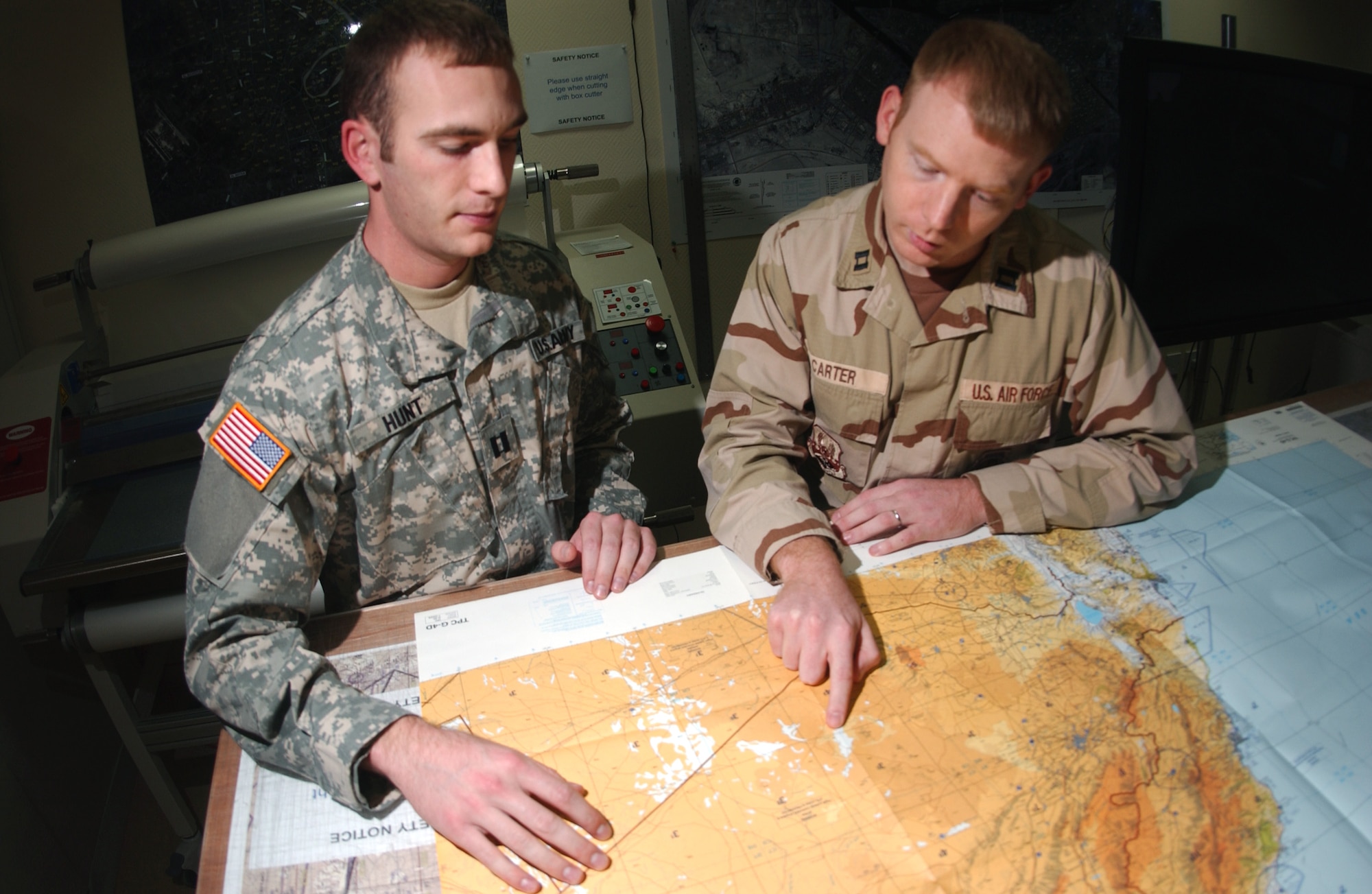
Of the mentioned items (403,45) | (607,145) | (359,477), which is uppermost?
(403,45)

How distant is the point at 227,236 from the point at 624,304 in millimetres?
855

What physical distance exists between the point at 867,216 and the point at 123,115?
73.0 inches

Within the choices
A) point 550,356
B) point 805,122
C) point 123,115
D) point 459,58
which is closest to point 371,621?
point 550,356

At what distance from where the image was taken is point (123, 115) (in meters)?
1.98

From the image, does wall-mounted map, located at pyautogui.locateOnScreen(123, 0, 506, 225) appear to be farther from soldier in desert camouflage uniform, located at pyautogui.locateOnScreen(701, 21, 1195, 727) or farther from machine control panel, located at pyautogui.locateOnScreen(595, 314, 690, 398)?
soldier in desert camouflage uniform, located at pyautogui.locateOnScreen(701, 21, 1195, 727)

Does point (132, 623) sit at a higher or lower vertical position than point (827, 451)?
lower

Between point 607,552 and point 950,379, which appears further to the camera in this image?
point 950,379

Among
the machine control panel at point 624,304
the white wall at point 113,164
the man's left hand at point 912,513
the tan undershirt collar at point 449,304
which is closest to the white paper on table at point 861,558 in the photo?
the man's left hand at point 912,513

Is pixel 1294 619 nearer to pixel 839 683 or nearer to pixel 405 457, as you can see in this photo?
pixel 839 683

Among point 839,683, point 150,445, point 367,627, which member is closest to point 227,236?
point 150,445

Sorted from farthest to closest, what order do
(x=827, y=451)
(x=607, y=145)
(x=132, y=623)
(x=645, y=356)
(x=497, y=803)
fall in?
(x=607, y=145) → (x=645, y=356) → (x=132, y=623) → (x=827, y=451) → (x=497, y=803)

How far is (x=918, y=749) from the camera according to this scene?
85cm

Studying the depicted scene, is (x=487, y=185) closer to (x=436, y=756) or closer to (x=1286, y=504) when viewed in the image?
(x=436, y=756)

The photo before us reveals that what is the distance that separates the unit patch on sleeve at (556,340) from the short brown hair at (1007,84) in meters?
0.61
